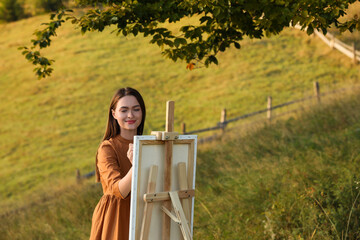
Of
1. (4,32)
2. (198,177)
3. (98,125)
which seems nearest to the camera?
(198,177)

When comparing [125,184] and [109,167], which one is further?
[109,167]

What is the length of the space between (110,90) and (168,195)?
2724cm

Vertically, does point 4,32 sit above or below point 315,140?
above

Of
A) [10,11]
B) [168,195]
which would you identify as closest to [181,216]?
[168,195]

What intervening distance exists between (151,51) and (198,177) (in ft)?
93.3

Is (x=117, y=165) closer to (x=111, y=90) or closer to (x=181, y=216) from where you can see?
(x=181, y=216)

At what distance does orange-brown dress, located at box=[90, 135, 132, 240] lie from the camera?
3326 millimetres

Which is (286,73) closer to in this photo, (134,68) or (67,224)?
(134,68)

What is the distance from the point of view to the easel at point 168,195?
10.5 ft

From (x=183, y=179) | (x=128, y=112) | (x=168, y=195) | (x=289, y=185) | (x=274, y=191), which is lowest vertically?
(x=274, y=191)

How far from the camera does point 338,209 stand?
16.7ft

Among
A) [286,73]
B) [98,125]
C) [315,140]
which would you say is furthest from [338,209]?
[286,73]

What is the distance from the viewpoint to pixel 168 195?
3.30m

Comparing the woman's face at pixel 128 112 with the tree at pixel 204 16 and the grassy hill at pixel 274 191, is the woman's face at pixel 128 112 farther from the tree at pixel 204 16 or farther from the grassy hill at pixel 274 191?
the grassy hill at pixel 274 191
